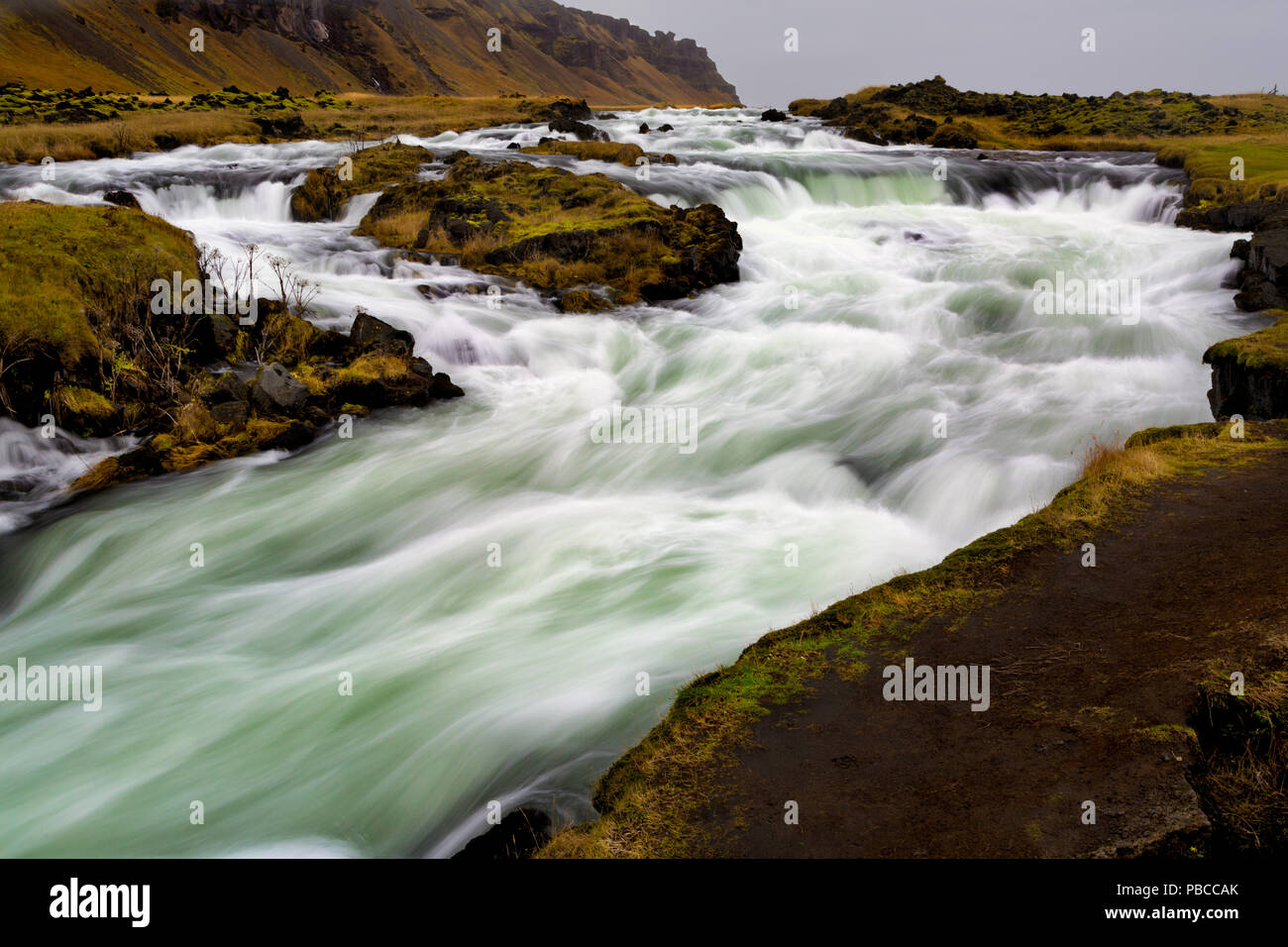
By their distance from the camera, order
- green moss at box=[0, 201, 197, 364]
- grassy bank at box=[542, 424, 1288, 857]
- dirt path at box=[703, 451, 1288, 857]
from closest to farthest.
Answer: dirt path at box=[703, 451, 1288, 857] < grassy bank at box=[542, 424, 1288, 857] < green moss at box=[0, 201, 197, 364]

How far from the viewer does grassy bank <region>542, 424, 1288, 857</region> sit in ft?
13.7

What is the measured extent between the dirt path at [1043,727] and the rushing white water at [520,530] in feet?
6.19

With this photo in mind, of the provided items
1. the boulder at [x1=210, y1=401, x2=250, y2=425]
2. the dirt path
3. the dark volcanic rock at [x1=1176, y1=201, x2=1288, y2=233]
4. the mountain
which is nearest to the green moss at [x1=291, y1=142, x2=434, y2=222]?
the boulder at [x1=210, y1=401, x2=250, y2=425]

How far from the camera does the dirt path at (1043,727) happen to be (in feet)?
13.0

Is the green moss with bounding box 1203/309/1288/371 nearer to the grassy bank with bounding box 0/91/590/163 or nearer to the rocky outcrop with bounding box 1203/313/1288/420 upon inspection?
the rocky outcrop with bounding box 1203/313/1288/420

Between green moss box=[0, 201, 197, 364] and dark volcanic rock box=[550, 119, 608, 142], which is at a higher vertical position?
dark volcanic rock box=[550, 119, 608, 142]

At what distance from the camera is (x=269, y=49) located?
395ft

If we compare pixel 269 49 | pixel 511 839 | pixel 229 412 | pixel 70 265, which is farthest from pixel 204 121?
pixel 269 49

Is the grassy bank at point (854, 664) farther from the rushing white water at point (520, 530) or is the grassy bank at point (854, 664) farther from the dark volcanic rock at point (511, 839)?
the rushing white water at point (520, 530)

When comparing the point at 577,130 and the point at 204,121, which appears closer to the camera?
the point at 204,121

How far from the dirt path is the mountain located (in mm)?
64436

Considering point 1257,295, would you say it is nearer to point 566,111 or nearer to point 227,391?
point 227,391

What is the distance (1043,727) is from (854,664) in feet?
3.82
